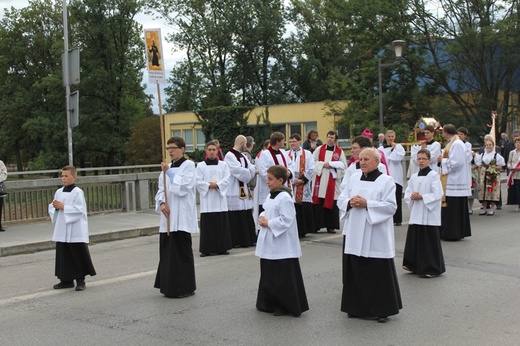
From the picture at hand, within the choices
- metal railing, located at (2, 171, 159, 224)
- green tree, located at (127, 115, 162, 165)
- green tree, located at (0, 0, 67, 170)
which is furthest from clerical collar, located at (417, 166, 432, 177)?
green tree, located at (0, 0, 67, 170)

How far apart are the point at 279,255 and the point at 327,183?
6181 millimetres

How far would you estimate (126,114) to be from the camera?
173 ft

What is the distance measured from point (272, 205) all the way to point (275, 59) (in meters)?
49.3

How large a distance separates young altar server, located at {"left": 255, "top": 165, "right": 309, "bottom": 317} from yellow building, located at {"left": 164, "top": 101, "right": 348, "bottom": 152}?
29.8m

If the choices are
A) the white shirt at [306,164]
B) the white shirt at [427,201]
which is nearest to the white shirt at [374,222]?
the white shirt at [427,201]

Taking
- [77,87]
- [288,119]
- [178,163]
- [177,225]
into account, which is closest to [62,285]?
[177,225]

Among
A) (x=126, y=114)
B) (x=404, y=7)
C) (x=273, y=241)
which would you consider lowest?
(x=273, y=241)

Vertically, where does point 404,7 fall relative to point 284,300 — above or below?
above

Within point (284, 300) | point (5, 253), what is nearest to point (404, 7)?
point (5, 253)

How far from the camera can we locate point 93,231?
12773mm

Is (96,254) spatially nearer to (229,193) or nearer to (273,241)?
(229,193)

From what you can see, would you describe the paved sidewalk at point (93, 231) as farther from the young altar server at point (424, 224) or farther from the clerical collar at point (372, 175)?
the clerical collar at point (372, 175)

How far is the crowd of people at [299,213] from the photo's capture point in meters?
6.47

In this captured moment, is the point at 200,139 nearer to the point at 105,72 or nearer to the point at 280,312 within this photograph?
the point at 105,72
